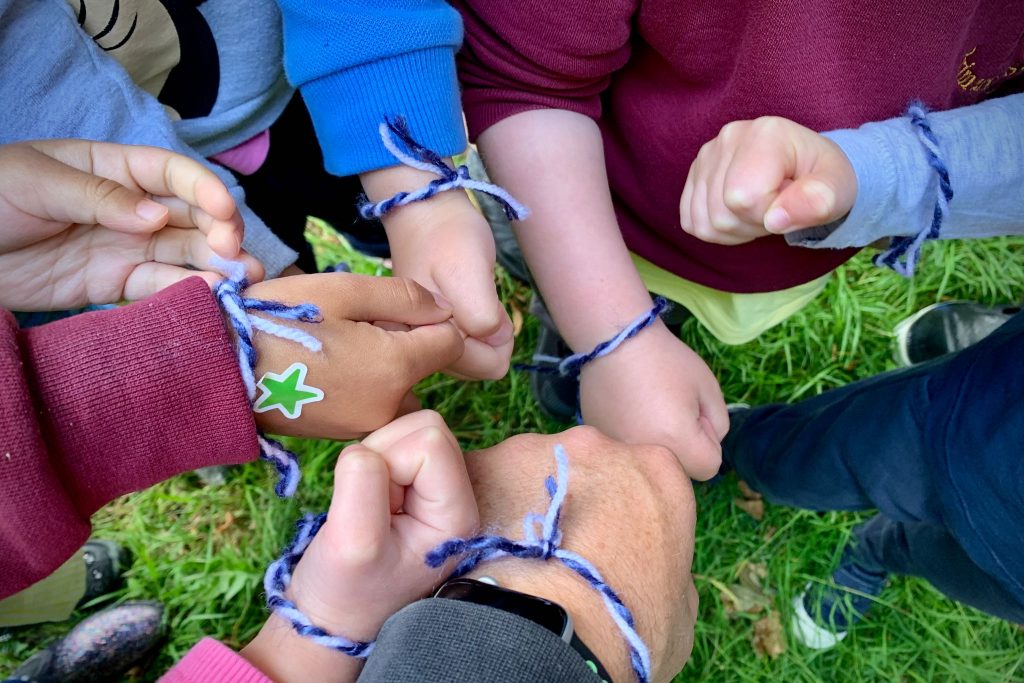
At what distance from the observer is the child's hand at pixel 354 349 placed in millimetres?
813

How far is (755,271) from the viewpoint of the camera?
1.31 meters

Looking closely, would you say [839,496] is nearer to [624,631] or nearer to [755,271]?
[755,271]

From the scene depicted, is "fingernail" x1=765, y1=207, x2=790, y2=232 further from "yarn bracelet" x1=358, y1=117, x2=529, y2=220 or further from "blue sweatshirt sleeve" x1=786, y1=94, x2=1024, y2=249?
"yarn bracelet" x1=358, y1=117, x2=529, y2=220

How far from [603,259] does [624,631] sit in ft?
1.98

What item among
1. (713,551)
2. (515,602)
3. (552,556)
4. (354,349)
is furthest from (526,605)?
(713,551)

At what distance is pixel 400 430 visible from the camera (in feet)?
2.44

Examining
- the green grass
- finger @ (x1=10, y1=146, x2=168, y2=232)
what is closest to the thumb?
finger @ (x1=10, y1=146, x2=168, y2=232)

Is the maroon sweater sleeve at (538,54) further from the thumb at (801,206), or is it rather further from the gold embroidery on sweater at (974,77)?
the gold embroidery on sweater at (974,77)

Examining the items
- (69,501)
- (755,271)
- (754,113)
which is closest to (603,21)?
(754,113)

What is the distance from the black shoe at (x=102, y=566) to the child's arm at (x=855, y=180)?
1.52 m

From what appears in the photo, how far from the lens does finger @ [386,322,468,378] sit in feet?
2.87

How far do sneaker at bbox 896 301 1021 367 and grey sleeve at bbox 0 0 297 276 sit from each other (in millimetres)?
1806

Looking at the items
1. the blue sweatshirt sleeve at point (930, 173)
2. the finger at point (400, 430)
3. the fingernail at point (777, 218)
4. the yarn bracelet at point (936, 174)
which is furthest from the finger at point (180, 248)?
the yarn bracelet at point (936, 174)

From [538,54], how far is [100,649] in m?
1.50
